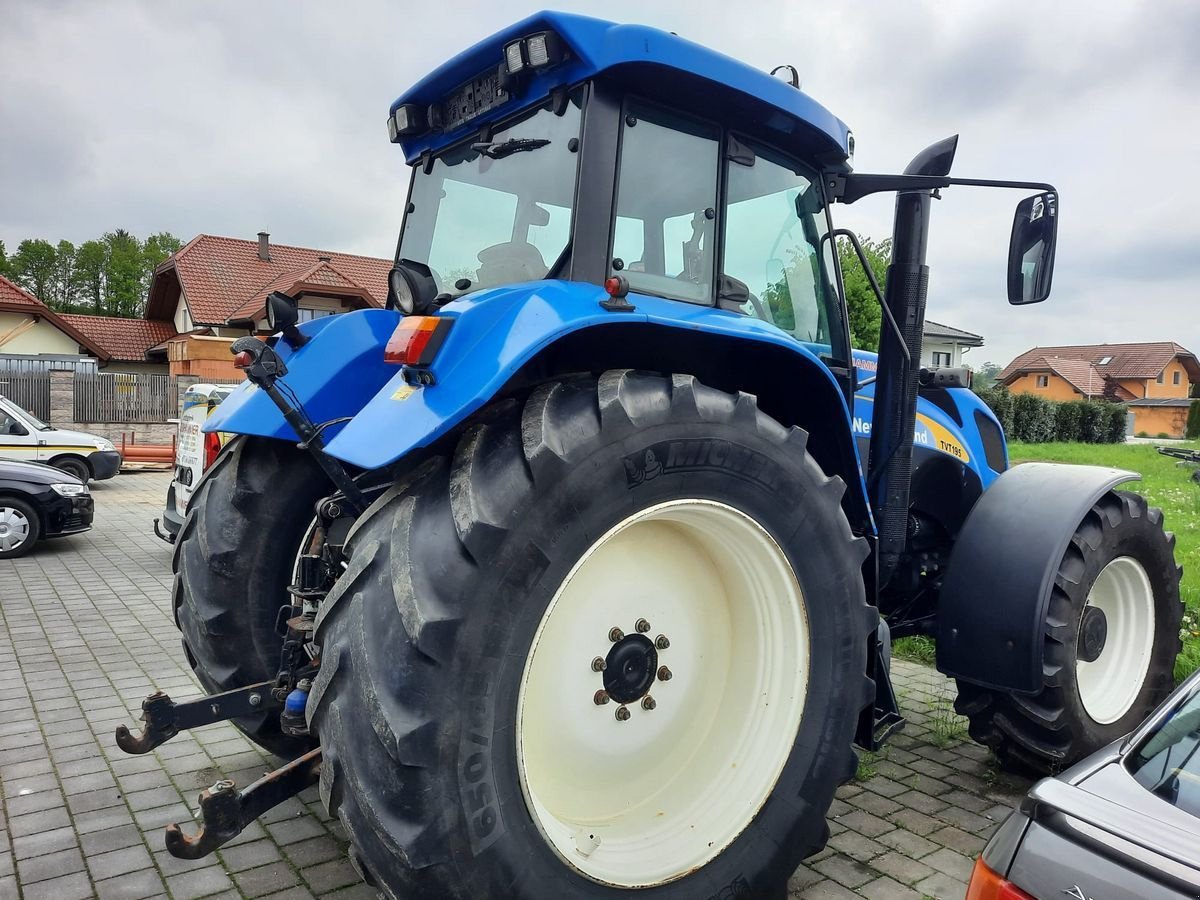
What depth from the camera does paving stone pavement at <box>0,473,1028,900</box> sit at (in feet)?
9.09

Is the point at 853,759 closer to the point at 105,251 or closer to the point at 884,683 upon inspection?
the point at 884,683

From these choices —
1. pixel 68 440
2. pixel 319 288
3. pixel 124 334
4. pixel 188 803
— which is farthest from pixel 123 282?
pixel 188 803

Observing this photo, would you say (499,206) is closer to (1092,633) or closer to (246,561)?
(246,561)

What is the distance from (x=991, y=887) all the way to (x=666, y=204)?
208 centimetres

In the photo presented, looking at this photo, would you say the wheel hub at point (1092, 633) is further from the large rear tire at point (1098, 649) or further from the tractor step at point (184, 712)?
the tractor step at point (184, 712)

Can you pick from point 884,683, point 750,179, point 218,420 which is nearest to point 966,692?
point 884,683

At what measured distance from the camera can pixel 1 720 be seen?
13.7ft

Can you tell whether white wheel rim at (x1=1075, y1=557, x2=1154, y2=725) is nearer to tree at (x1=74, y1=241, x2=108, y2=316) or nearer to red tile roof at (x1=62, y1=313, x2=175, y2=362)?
red tile roof at (x1=62, y1=313, x2=175, y2=362)

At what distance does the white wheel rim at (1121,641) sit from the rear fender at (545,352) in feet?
5.87

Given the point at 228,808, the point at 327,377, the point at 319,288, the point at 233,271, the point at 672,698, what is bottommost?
the point at 228,808

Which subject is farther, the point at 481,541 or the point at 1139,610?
the point at 1139,610

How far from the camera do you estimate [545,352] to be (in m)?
2.45

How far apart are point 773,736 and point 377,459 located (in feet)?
4.77

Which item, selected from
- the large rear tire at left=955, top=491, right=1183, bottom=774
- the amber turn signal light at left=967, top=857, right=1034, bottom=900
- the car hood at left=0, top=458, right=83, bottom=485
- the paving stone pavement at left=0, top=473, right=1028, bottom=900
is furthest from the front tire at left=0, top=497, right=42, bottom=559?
the amber turn signal light at left=967, top=857, right=1034, bottom=900
